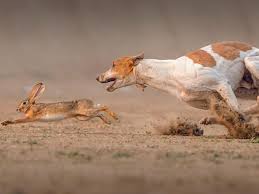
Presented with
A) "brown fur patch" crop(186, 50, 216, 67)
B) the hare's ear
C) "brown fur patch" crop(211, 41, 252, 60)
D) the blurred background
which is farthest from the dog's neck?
the blurred background

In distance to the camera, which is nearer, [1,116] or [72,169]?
[72,169]

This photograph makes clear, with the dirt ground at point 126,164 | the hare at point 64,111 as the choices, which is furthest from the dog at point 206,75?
the hare at point 64,111

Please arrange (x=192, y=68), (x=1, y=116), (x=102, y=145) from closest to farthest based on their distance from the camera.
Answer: (x=102, y=145), (x=192, y=68), (x=1, y=116)

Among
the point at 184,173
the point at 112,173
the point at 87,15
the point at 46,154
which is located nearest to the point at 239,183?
the point at 184,173

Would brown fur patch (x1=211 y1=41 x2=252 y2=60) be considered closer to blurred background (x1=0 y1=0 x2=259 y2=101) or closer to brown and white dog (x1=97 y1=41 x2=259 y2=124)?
brown and white dog (x1=97 y1=41 x2=259 y2=124)

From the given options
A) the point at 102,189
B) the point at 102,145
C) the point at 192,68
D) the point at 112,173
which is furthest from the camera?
the point at 192,68

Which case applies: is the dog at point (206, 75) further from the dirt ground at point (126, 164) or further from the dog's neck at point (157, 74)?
the dirt ground at point (126, 164)

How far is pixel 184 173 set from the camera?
6.79m

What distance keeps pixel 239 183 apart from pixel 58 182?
1331mm

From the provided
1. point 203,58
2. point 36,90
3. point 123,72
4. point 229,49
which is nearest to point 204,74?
point 203,58

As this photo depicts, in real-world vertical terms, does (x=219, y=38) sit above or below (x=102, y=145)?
above

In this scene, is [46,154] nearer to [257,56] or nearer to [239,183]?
[239,183]

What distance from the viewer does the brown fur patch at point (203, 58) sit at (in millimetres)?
11281

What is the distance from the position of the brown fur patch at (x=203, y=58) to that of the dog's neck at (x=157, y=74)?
33cm
